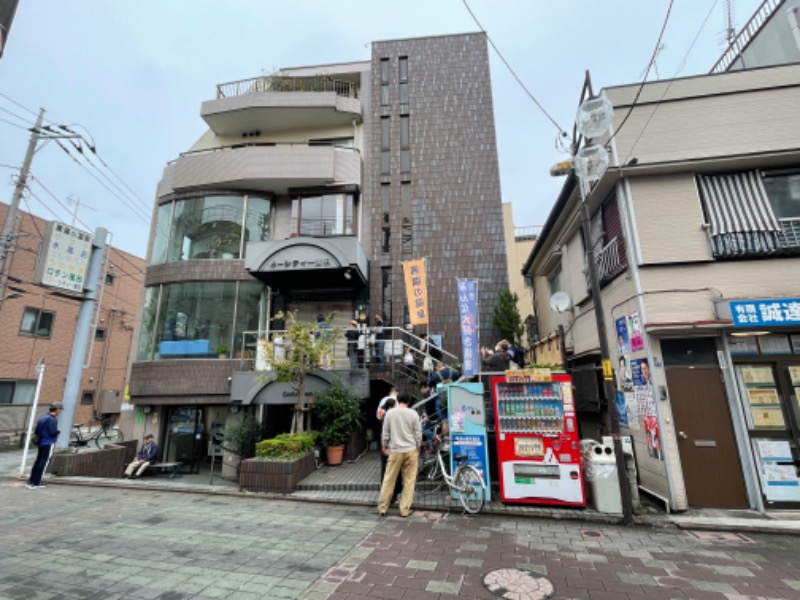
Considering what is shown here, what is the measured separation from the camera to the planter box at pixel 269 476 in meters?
7.63

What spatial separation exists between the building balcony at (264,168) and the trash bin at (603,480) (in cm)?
1208

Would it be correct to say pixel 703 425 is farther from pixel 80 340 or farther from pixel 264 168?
pixel 80 340

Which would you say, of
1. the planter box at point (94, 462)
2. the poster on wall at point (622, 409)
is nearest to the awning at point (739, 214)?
the poster on wall at point (622, 409)

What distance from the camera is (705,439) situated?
6.49m

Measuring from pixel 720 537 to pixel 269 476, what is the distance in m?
7.87

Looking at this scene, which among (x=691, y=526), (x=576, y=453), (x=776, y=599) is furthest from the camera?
(x=576, y=453)

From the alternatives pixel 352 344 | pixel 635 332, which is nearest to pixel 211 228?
pixel 352 344

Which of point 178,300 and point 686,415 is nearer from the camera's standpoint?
point 686,415

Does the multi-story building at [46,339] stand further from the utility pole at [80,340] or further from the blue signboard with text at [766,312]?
the blue signboard with text at [766,312]

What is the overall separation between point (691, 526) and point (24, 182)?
A: 20969 millimetres

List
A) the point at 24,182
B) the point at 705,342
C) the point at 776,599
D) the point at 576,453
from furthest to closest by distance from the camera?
the point at 24,182
the point at 705,342
the point at 576,453
the point at 776,599

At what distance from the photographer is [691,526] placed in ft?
18.5

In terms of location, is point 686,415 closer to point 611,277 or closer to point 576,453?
point 576,453

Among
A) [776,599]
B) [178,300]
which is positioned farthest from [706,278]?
[178,300]
